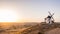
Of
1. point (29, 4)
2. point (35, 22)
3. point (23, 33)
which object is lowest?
point (23, 33)

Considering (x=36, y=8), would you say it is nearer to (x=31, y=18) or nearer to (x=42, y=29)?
(x=31, y=18)

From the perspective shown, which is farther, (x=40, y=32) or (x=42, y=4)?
(x=42, y=4)

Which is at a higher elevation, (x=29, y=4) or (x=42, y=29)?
(x=29, y=4)

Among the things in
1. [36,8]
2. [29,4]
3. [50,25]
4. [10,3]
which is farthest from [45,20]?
[10,3]

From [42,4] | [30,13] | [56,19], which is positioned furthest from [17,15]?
[56,19]

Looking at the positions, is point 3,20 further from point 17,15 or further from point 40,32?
point 40,32

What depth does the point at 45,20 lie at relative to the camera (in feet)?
9.75

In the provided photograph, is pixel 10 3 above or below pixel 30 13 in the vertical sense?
above

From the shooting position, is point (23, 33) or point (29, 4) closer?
point (23, 33)

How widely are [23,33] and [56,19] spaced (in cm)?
88

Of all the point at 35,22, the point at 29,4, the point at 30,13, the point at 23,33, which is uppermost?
the point at 29,4

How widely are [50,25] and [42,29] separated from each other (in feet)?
0.70

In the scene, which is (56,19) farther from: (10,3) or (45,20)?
(10,3)

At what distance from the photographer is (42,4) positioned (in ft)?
10.1
